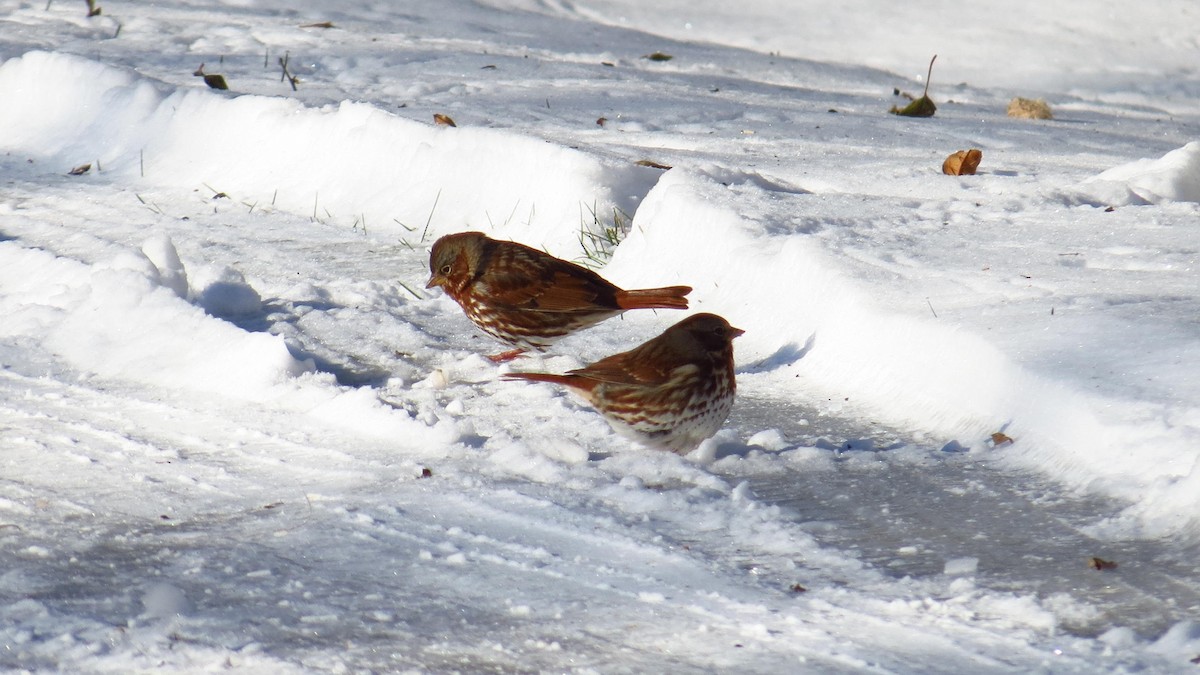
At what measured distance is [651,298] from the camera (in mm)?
4355

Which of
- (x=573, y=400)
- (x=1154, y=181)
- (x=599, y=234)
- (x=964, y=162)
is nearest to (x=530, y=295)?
(x=573, y=400)

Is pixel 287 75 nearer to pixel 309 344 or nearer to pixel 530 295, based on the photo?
pixel 309 344

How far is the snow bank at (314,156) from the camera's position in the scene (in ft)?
19.5

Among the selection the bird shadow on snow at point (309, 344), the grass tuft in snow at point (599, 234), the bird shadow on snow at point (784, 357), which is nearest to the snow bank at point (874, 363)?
the bird shadow on snow at point (784, 357)

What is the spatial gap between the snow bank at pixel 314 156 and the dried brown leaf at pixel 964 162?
1432 millimetres

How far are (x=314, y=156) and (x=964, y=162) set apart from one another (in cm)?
343

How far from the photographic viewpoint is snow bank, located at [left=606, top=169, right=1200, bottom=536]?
3.07m

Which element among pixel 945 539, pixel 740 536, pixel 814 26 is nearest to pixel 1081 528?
pixel 945 539

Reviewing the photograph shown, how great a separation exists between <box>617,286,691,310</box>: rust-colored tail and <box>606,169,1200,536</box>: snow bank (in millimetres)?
330

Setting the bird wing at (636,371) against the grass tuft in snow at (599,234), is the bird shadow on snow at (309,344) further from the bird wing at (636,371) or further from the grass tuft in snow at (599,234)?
the grass tuft in snow at (599,234)

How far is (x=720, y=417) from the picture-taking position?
11.8ft

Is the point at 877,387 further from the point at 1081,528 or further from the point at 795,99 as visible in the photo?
the point at 795,99

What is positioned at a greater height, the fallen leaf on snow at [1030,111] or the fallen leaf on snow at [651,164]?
the fallen leaf on snow at [1030,111]

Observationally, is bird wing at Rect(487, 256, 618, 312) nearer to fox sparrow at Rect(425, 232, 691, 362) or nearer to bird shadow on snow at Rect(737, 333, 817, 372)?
fox sparrow at Rect(425, 232, 691, 362)
